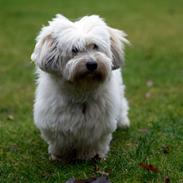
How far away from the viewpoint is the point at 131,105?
340 inches

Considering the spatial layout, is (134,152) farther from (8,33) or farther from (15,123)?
(8,33)

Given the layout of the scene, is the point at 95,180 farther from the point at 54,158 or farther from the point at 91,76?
the point at 54,158

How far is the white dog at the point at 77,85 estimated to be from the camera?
540 centimetres

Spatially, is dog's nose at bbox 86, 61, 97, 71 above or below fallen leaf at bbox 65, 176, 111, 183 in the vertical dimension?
above

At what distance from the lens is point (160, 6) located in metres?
20.9

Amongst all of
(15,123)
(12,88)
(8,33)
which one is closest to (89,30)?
(15,123)

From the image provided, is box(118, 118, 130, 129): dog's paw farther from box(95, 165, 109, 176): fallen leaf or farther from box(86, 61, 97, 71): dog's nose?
box(86, 61, 97, 71): dog's nose

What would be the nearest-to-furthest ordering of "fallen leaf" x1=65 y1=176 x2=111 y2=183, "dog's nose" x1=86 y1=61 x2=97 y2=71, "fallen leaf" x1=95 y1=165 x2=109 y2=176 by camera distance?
"fallen leaf" x1=65 y1=176 x2=111 y2=183
"dog's nose" x1=86 y1=61 x2=97 y2=71
"fallen leaf" x1=95 y1=165 x2=109 y2=176

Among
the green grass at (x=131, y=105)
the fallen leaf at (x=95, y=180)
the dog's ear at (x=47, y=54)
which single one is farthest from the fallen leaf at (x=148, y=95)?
the fallen leaf at (x=95, y=180)

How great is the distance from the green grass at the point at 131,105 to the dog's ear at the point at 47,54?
972mm

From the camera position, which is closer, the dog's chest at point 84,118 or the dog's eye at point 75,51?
the dog's eye at point 75,51

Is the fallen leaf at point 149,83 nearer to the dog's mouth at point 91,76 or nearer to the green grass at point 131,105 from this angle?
the green grass at point 131,105

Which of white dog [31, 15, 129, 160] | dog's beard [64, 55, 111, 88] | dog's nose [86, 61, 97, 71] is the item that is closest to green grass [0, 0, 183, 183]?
white dog [31, 15, 129, 160]

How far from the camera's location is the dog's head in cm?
530
